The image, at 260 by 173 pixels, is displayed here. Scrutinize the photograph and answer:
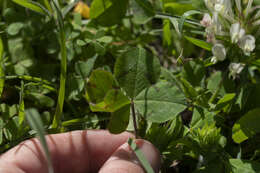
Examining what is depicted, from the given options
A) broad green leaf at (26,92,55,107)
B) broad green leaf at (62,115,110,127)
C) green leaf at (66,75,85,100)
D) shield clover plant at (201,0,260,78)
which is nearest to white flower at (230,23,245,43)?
shield clover plant at (201,0,260,78)

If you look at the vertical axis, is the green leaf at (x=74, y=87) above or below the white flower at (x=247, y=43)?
below

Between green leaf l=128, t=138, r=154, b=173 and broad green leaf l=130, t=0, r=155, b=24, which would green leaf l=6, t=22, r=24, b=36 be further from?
green leaf l=128, t=138, r=154, b=173

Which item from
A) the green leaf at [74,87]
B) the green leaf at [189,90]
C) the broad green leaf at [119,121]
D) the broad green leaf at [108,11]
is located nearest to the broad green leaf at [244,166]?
the green leaf at [189,90]

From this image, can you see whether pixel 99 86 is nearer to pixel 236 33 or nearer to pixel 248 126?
pixel 236 33

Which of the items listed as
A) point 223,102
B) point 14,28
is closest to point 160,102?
point 223,102


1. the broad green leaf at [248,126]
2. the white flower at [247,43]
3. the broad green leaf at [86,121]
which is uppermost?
the white flower at [247,43]

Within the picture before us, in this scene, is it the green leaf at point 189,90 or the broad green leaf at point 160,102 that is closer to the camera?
the broad green leaf at point 160,102

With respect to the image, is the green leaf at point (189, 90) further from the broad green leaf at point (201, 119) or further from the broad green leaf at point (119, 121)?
the broad green leaf at point (119, 121)
